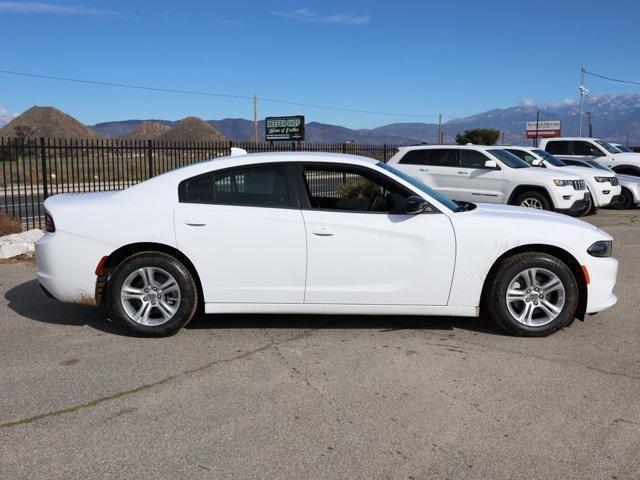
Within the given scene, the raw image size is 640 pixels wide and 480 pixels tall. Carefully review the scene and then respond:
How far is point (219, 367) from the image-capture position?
4.70 metres

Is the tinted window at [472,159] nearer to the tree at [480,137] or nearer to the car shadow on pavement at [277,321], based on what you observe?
the car shadow on pavement at [277,321]

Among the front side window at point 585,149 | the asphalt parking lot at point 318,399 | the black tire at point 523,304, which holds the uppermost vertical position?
the front side window at point 585,149

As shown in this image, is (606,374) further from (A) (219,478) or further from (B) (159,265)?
(B) (159,265)

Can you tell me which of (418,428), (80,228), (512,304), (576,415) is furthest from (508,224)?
(80,228)

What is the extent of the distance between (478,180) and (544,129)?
284 feet

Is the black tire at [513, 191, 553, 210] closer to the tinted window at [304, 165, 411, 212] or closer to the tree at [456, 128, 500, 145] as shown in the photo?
the tinted window at [304, 165, 411, 212]

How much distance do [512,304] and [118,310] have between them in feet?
11.0

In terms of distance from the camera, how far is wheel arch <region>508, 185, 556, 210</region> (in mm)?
13773

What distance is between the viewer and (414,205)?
5.25 meters

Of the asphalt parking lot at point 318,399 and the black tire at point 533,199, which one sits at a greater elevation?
the black tire at point 533,199

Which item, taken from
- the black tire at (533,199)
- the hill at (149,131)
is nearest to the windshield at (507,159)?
the black tire at (533,199)

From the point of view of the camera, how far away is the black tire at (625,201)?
1772 cm

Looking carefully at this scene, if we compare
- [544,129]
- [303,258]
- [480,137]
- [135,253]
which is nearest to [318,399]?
[303,258]

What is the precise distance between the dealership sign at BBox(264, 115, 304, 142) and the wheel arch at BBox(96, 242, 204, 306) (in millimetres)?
43212
